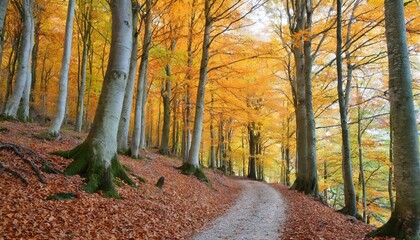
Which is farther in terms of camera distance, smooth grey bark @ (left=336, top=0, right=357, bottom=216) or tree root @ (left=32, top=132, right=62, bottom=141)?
tree root @ (left=32, top=132, right=62, bottom=141)

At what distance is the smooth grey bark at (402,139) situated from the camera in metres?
4.77

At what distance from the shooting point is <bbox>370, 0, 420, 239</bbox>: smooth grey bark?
15.6 feet

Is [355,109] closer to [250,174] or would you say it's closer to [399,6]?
[250,174]

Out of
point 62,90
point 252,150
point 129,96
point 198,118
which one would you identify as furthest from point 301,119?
point 252,150

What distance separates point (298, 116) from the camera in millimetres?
14734

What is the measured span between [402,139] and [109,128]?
6408 mm

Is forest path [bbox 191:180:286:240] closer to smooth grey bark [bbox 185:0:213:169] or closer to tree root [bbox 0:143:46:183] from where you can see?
tree root [bbox 0:143:46:183]

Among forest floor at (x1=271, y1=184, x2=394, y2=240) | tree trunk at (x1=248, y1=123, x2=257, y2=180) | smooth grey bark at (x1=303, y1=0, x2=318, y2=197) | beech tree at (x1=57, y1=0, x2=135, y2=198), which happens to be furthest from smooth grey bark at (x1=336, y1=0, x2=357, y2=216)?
tree trunk at (x1=248, y1=123, x2=257, y2=180)

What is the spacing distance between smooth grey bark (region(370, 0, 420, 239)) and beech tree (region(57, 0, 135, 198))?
18.9 ft

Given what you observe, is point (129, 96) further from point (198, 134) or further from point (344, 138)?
point (344, 138)

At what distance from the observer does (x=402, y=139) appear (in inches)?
193

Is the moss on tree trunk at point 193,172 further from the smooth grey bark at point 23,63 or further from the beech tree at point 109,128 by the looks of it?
the smooth grey bark at point 23,63

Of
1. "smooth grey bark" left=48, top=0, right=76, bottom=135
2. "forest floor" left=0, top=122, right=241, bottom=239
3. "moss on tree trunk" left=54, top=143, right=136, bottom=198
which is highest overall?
"smooth grey bark" left=48, top=0, right=76, bottom=135

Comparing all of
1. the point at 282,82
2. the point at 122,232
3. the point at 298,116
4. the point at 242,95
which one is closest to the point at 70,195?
the point at 122,232
